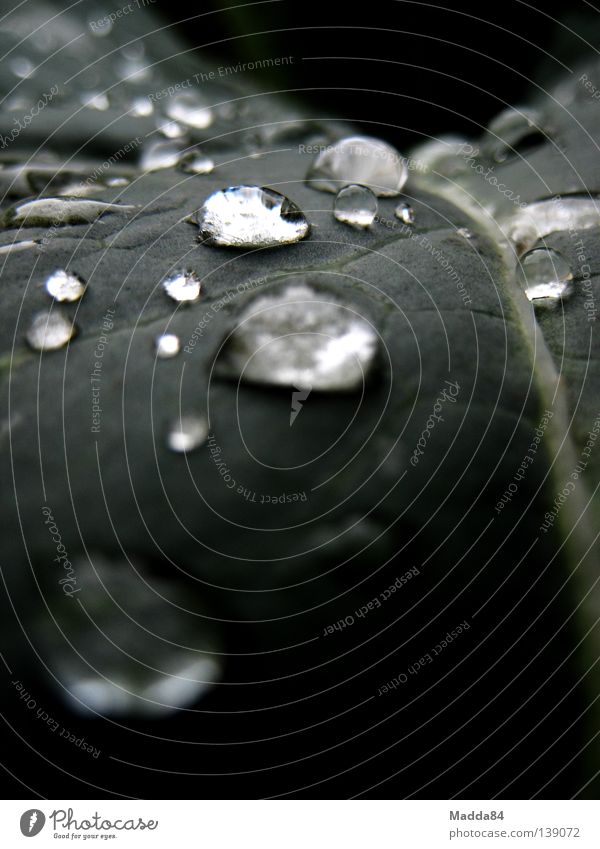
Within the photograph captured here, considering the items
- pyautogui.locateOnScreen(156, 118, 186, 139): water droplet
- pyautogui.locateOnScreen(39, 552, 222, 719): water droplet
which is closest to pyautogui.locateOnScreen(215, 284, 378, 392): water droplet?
pyautogui.locateOnScreen(39, 552, 222, 719): water droplet

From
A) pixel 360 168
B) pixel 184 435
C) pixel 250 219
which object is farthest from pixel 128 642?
pixel 360 168

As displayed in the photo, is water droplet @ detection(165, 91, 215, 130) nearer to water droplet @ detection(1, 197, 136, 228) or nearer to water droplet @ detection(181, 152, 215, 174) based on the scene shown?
Answer: water droplet @ detection(181, 152, 215, 174)

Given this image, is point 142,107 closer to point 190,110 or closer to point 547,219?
point 190,110

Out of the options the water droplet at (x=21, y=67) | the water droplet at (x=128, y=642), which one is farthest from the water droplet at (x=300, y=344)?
the water droplet at (x=21, y=67)
